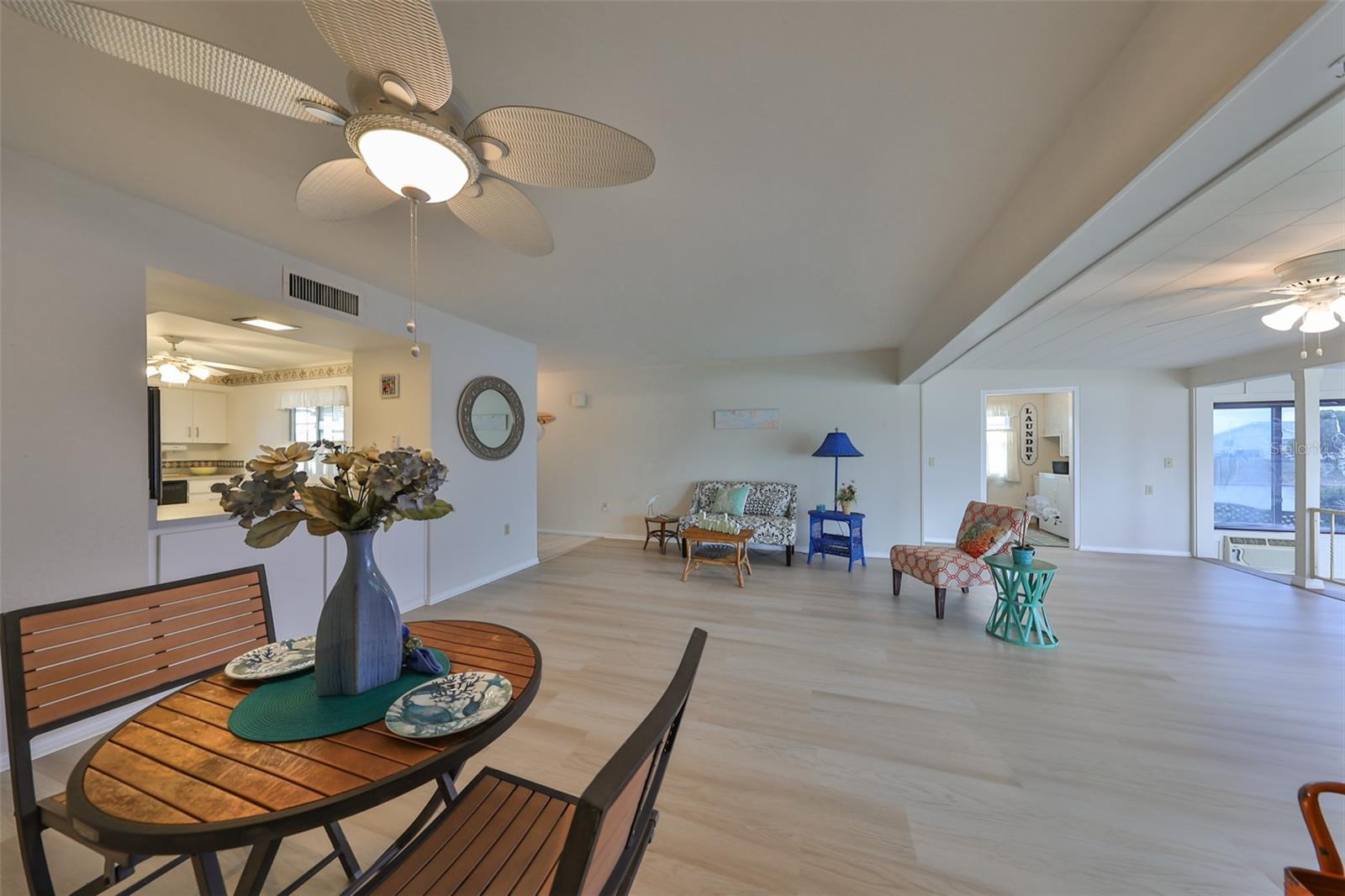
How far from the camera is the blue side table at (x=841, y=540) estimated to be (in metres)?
4.60

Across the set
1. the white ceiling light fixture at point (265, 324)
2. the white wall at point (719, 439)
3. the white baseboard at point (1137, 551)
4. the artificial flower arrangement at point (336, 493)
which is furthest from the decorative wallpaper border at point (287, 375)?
the white baseboard at point (1137, 551)

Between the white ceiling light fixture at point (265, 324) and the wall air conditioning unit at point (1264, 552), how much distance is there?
9.60 meters

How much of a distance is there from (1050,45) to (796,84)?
673 millimetres

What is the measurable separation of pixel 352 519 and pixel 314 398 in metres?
5.33

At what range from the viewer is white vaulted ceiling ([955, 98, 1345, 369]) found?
1.46m

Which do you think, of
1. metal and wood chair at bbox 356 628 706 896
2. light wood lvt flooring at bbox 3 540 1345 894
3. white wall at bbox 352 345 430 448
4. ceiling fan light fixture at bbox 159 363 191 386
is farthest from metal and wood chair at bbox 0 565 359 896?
ceiling fan light fixture at bbox 159 363 191 386

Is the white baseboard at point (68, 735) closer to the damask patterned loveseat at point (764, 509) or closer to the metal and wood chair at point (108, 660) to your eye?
the metal and wood chair at point (108, 660)

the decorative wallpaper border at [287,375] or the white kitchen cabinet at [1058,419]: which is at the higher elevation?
the decorative wallpaper border at [287,375]

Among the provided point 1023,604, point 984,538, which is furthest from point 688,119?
point 984,538

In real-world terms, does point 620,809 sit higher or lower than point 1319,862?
higher

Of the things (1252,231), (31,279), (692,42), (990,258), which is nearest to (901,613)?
(990,258)

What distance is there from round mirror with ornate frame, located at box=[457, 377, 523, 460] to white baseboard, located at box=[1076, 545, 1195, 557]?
6.71 metres

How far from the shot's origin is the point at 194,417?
17.5 ft

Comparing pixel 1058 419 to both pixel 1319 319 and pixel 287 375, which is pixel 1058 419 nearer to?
pixel 1319 319
